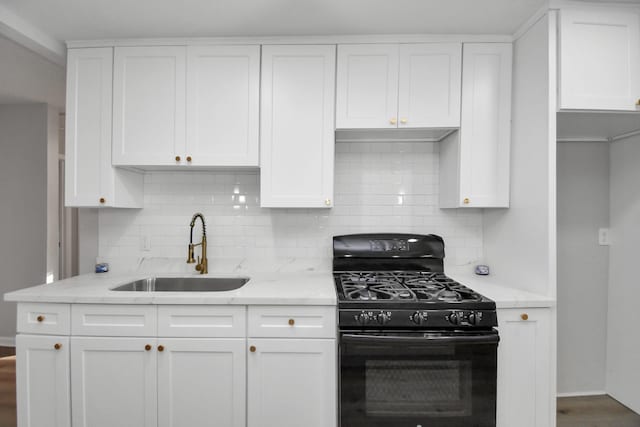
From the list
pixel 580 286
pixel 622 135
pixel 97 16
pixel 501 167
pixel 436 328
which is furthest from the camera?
pixel 580 286

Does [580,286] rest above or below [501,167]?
below

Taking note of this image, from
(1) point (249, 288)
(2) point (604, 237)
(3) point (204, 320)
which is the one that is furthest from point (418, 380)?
(2) point (604, 237)

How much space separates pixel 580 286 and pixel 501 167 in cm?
112

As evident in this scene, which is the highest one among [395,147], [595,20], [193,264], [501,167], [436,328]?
[595,20]

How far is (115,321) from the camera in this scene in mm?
1810

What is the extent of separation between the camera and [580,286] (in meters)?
2.43

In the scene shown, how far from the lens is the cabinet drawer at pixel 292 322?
5.86 feet

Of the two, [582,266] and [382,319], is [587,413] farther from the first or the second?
[382,319]

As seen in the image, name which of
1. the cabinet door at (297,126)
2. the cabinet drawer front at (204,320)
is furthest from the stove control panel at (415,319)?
the cabinet door at (297,126)

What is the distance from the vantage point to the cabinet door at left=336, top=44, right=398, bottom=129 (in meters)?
2.12

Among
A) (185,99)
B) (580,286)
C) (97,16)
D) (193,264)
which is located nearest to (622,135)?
(580,286)

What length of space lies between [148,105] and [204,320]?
4.45ft

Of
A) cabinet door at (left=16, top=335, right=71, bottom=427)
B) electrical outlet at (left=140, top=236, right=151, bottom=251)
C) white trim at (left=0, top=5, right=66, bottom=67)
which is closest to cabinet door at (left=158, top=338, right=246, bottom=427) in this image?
cabinet door at (left=16, top=335, right=71, bottom=427)

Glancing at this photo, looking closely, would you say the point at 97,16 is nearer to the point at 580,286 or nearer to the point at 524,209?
the point at 524,209
